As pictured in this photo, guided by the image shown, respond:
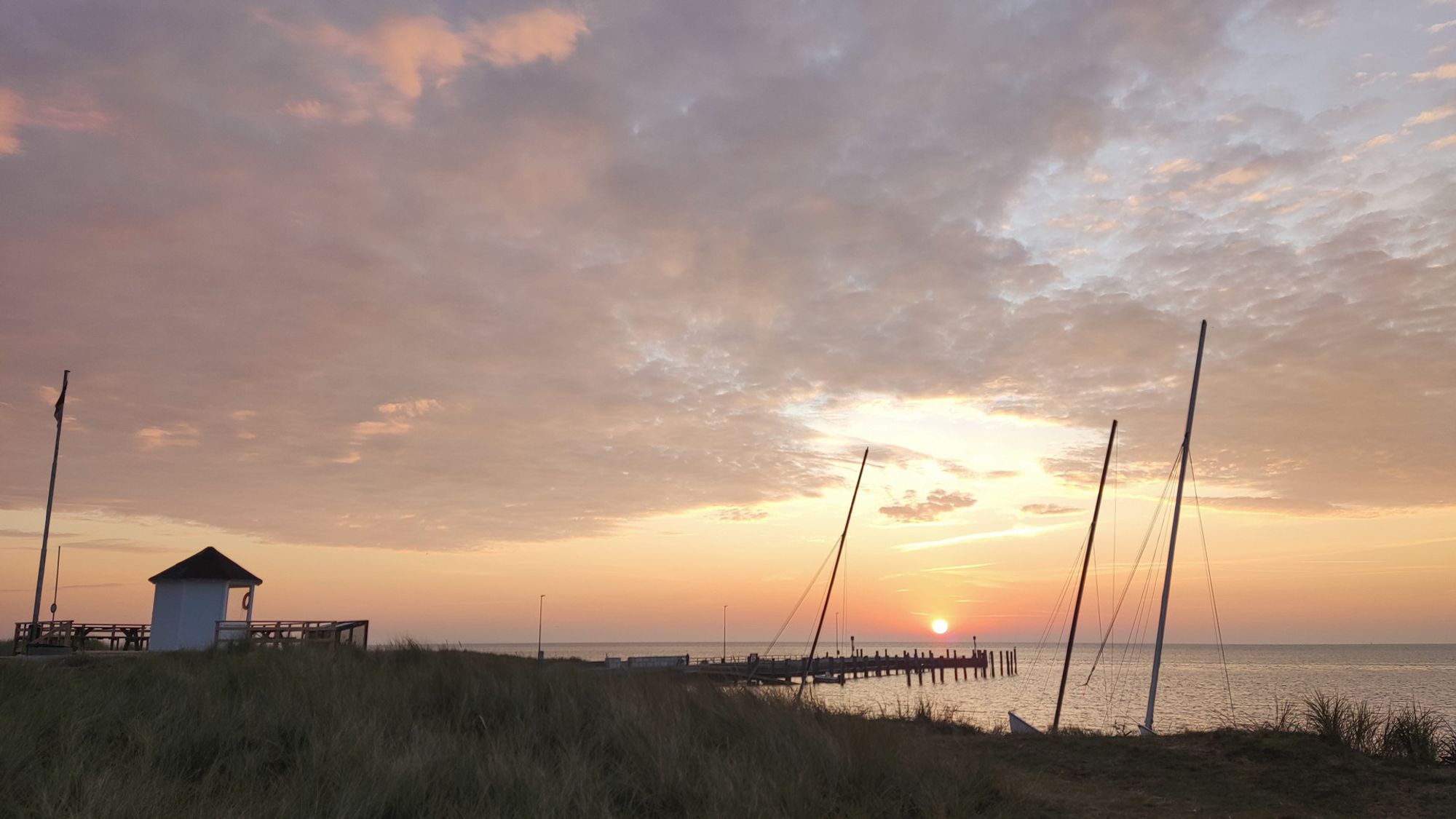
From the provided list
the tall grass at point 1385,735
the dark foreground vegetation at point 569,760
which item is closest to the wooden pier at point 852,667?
the dark foreground vegetation at point 569,760

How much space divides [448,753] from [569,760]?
1.29 metres

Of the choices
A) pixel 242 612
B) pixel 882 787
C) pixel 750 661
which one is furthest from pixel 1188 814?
pixel 750 661

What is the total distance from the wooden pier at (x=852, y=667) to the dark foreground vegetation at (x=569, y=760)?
43585 millimetres

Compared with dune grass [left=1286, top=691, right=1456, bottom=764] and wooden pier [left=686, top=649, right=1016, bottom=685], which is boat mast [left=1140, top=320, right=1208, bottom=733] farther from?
wooden pier [left=686, top=649, right=1016, bottom=685]

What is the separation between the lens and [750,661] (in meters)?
65.7

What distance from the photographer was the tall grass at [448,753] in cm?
807

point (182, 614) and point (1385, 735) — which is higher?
point (182, 614)

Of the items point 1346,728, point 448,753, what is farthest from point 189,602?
point 1346,728

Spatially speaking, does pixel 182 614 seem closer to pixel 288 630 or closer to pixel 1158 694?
pixel 288 630

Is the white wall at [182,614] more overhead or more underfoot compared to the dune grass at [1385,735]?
more overhead

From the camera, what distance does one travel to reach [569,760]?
985cm

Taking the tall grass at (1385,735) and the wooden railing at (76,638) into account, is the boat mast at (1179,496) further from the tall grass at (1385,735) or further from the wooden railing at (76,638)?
the wooden railing at (76,638)

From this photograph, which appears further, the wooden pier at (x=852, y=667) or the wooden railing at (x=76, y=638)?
the wooden pier at (x=852, y=667)

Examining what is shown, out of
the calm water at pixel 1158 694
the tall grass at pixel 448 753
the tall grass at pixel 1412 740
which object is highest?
the tall grass at pixel 448 753
